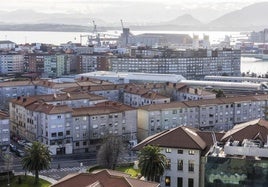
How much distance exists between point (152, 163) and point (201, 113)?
1810cm

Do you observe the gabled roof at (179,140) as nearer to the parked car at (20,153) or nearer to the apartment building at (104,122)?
the parked car at (20,153)

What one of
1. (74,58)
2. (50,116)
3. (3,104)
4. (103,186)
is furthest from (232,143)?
(74,58)

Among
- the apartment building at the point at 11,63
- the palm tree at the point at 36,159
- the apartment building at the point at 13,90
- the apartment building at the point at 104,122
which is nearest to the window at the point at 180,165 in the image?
the palm tree at the point at 36,159

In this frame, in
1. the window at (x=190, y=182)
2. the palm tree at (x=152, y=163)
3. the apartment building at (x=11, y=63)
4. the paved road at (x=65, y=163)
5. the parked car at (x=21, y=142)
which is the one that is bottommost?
the paved road at (x=65, y=163)

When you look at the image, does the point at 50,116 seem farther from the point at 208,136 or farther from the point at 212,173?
the point at 212,173

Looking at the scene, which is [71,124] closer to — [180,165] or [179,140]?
[179,140]

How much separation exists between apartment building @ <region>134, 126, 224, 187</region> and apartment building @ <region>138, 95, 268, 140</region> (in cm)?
1317

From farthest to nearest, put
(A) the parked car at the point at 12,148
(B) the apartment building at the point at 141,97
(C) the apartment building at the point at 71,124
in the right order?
(B) the apartment building at the point at 141,97, (C) the apartment building at the point at 71,124, (A) the parked car at the point at 12,148

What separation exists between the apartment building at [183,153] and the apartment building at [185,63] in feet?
161

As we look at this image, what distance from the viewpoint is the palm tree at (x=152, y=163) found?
1970 cm

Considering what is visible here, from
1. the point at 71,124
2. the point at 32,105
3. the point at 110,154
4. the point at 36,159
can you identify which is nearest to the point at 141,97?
the point at 32,105

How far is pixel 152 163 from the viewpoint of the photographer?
1969 cm

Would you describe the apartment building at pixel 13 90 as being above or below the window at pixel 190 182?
above

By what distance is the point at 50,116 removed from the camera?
3175 cm
